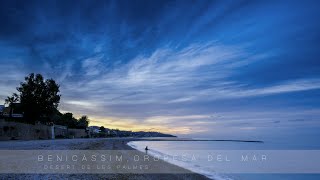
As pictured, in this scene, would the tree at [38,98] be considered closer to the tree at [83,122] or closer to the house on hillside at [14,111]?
the house on hillside at [14,111]

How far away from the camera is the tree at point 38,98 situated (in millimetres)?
87125

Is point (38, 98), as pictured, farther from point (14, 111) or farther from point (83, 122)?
point (83, 122)

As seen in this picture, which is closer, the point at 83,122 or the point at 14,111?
the point at 14,111

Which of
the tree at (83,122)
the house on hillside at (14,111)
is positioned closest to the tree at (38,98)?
the house on hillside at (14,111)

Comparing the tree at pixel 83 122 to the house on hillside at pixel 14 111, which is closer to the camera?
the house on hillside at pixel 14 111

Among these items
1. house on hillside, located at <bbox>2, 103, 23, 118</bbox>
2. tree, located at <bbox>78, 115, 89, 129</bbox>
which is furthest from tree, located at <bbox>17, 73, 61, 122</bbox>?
tree, located at <bbox>78, 115, 89, 129</bbox>

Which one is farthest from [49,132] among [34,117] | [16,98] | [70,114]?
[70,114]

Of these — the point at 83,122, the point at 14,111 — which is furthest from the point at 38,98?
the point at 83,122

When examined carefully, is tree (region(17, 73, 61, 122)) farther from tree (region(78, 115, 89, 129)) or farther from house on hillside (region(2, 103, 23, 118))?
tree (region(78, 115, 89, 129))

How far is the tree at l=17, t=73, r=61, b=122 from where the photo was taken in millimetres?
87125

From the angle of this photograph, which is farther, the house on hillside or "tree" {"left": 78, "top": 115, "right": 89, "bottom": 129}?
"tree" {"left": 78, "top": 115, "right": 89, "bottom": 129}

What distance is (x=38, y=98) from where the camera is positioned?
88.9 metres

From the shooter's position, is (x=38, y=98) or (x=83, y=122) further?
(x=83, y=122)

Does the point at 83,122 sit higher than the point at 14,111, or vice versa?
the point at 14,111
